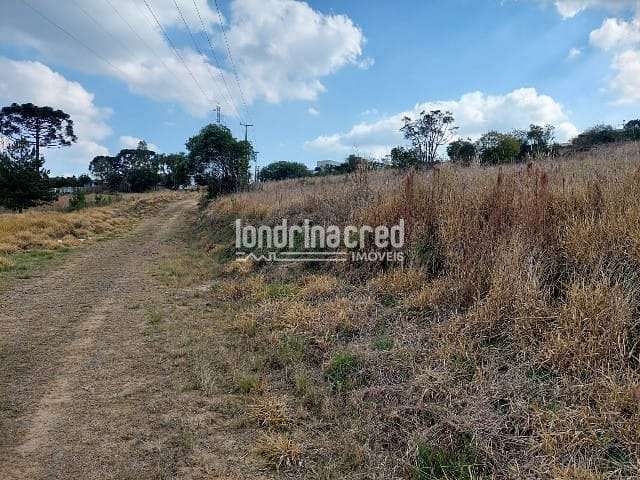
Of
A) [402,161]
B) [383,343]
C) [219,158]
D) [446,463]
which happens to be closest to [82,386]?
[383,343]

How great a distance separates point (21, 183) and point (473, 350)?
28.3 meters

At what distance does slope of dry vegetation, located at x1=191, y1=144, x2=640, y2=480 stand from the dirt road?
609 millimetres

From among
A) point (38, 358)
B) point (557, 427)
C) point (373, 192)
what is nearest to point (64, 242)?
point (38, 358)

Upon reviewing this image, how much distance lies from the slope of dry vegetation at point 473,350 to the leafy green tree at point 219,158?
19.4m

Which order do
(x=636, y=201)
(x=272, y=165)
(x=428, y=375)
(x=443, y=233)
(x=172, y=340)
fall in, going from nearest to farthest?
(x=428, y=375), (x=636, y=201), (x=172, y=340), (x=443, y=233), (x=272, y=165)

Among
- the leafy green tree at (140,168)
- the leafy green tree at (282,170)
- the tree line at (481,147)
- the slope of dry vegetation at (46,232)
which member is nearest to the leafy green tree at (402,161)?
the tree line at (481,147)

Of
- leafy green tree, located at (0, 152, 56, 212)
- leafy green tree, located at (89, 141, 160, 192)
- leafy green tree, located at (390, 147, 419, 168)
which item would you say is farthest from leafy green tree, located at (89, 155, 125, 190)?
leafy green tree, located at (390, 147, 419, 168)

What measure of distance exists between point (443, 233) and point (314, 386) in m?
2.67

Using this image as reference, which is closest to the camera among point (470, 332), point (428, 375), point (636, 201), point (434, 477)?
point (434, 477)

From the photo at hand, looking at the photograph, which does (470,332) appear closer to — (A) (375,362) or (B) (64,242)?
(A) (375,362)

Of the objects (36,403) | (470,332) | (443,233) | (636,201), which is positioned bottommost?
(36,403)

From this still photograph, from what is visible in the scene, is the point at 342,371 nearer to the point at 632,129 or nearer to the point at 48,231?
the point at 48,231

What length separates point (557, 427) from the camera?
2.08 metres

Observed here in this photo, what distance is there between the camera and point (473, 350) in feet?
9.66
